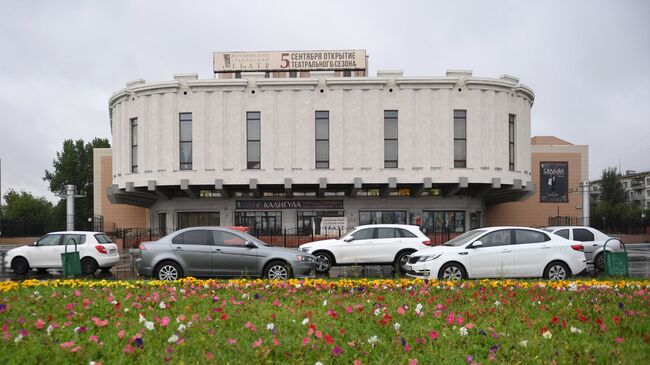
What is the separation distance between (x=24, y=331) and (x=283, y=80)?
2646 cm

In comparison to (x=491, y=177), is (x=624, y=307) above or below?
below

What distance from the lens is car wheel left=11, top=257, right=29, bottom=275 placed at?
1554 cm

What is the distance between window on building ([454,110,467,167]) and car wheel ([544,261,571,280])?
61.5 ft

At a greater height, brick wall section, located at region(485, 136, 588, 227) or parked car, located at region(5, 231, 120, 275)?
brick wall section, located at region(485, 136, 588, 227)

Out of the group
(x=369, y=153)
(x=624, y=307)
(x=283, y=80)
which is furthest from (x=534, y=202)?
(x=624, y=307)

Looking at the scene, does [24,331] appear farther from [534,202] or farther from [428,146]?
[534,202]

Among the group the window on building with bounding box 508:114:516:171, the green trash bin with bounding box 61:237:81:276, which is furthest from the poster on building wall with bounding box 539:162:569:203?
the green trash bin with bounding box 61:237:81:276

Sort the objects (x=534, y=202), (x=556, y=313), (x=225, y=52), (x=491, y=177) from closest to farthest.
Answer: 1. (x=556, y=313)
2. (x=491, y=177)
3. (x=225, y=52)
4. (x=534, y=202)

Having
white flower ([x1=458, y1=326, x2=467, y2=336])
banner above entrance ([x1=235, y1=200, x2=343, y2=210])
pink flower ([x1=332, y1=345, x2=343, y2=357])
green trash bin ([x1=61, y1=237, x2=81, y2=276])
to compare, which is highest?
banner above entrance ([x1=235, y1=200, x2=343, y2=210])

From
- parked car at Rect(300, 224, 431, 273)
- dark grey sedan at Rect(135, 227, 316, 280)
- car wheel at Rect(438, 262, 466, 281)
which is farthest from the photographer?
parked car at Rect(300, 224, 431, 273)

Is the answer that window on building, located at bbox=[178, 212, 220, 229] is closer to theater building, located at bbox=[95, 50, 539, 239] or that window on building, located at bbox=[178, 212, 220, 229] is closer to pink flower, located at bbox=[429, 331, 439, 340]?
theater building, located at bbox=[95, 50, 539, 239]

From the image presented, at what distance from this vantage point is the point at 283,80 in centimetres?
2992

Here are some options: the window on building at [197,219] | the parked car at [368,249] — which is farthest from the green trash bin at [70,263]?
the window on building at [197,219]

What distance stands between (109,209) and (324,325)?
38141 millimetres
